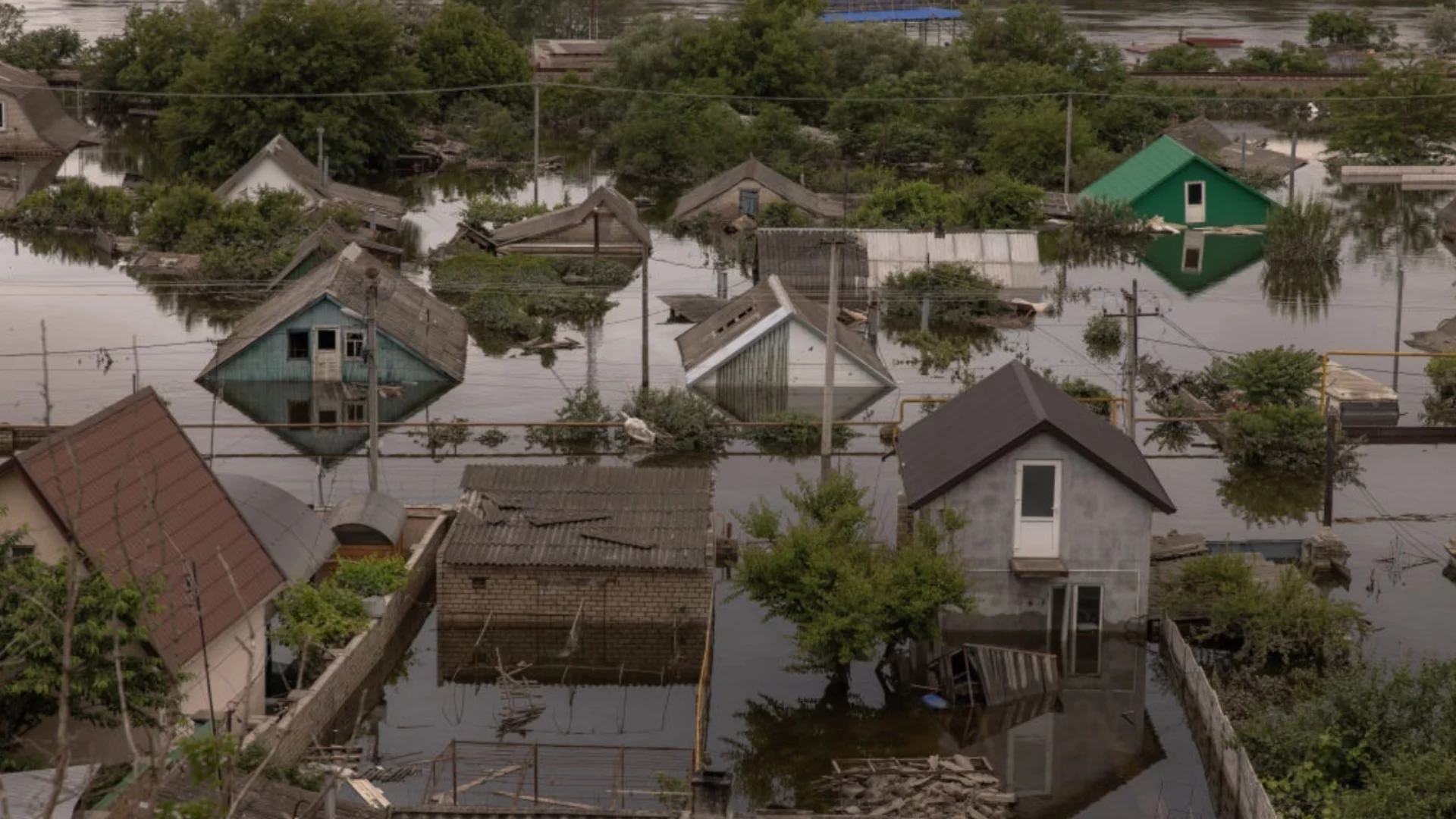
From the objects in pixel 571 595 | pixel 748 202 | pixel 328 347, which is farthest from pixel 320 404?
pixel 748 202

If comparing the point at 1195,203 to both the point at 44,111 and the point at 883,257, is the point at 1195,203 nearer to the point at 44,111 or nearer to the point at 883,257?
the point at 883,257

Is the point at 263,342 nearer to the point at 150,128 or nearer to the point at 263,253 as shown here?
the point at 263,253

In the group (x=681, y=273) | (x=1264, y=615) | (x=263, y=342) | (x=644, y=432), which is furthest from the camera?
(x=681, y=273)

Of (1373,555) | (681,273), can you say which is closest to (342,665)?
(1373,555)

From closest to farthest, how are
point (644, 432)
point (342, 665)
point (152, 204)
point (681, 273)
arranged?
point (342, 665)
point (644, 432)
point (681, 273)
point (152, 204)

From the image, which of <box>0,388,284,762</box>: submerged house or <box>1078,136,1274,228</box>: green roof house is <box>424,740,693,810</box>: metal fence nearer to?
<box>0,388,284,762</box>: submerged house

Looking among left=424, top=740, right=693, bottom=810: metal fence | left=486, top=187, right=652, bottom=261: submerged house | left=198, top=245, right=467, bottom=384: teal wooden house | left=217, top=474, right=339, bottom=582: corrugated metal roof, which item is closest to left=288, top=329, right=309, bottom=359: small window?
left=198, top=245, right=467, bottom=384: teal wooden house


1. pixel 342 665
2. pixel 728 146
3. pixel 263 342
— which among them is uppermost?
pixel 728 146
